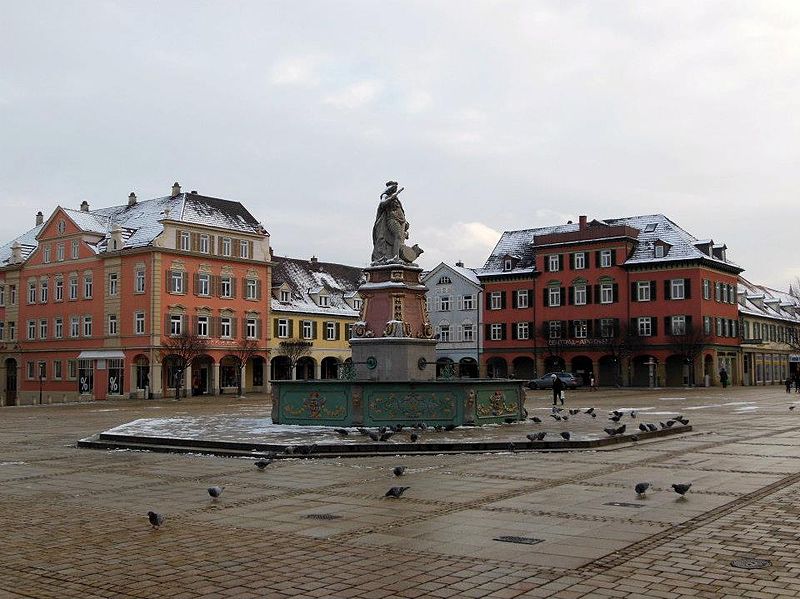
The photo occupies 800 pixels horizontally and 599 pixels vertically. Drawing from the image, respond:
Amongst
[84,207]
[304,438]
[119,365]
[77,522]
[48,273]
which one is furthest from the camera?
[84,207]

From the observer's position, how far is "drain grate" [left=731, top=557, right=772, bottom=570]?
308 inches

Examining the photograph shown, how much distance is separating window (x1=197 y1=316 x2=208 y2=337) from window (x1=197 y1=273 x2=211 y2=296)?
178cm

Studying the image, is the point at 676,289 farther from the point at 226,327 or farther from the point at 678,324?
the point at 226,327

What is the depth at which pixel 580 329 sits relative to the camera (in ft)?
245

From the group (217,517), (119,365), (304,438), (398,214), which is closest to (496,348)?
(119,365)

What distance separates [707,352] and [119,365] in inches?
1728

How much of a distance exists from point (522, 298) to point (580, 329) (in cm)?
620

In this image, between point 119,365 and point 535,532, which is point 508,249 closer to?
point 119,365

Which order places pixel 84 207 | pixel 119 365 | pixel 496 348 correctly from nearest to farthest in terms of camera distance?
pixel 119 365 < pixel 84 207 < pixel 496 348

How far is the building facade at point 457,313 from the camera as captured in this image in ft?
268

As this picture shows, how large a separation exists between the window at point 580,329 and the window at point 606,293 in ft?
8.19

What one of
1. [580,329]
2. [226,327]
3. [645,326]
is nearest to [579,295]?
[580,329]

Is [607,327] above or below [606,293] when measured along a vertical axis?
below

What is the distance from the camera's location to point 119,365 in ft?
205
